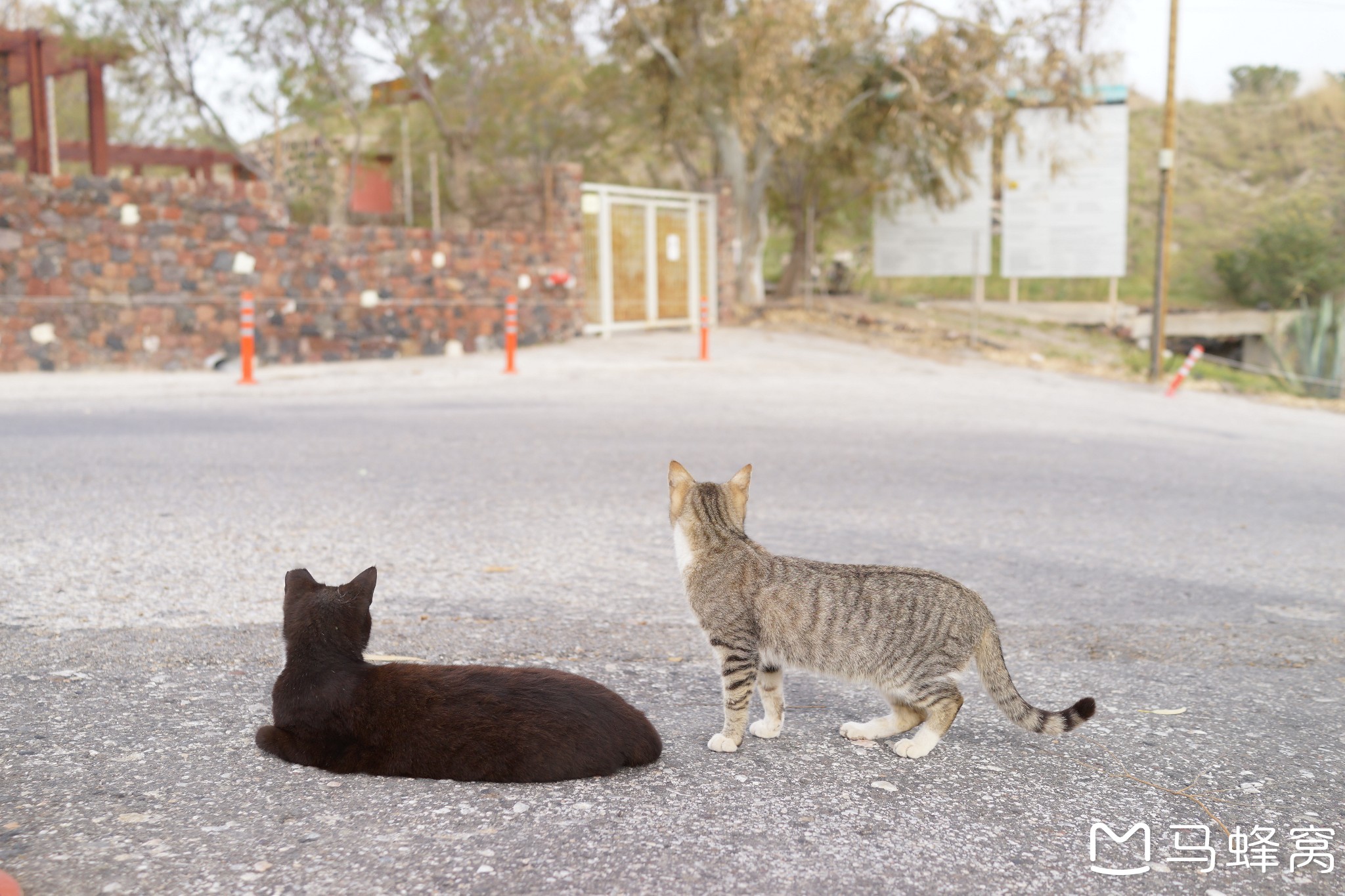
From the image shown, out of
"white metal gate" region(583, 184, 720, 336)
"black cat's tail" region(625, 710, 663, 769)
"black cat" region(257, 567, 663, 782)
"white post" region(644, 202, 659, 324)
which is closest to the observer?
"black cat" region(257, 567, 663, 782)

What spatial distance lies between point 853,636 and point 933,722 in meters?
0.35

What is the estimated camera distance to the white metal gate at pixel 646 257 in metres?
22.7

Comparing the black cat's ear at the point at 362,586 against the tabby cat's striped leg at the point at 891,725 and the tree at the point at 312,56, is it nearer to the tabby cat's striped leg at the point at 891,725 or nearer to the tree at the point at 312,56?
the tabby cat's striped leg at the point at 891,725

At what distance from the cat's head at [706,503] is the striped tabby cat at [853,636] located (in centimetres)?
6

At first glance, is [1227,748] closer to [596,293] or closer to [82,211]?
[82,211]

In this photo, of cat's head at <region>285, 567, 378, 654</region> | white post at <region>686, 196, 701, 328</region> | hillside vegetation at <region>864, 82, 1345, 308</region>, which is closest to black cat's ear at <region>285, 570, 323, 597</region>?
cat's head at <region>285, 567, 378, 654</region>

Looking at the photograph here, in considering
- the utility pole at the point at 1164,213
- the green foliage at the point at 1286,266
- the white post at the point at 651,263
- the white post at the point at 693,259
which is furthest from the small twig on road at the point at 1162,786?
the green foliage at the point at 1286,266

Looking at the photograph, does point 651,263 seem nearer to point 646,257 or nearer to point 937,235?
point 646,257

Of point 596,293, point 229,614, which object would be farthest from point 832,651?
point 596,293

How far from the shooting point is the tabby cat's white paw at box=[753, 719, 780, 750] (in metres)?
3.62

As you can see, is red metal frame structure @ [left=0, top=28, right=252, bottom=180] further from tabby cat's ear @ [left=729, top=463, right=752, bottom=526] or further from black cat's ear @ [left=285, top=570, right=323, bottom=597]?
tabby cat's ear @ [left=729, top=463, right=752, bottom=526]

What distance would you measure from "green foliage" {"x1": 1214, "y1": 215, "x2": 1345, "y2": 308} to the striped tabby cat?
33.1m

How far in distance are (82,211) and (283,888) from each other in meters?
16.2

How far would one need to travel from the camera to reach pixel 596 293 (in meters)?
23.0
